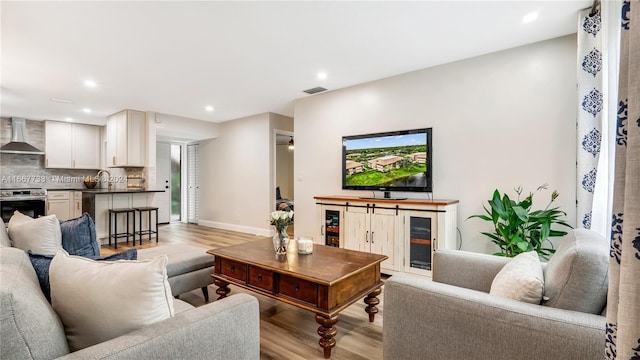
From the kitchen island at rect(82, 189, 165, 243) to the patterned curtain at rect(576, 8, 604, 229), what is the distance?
6238mm

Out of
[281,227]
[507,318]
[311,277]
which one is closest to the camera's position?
[507,318]

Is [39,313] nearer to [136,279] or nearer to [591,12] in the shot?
[136,279]

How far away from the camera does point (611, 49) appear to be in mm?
1891

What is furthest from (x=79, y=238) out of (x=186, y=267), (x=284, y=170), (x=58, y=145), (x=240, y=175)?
(x=284, y=170)

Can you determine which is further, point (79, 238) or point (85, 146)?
point (85, 146)

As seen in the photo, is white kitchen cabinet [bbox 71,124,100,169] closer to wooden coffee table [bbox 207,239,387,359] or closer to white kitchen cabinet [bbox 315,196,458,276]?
wooden coffee table [bbox 207,239,387,359]

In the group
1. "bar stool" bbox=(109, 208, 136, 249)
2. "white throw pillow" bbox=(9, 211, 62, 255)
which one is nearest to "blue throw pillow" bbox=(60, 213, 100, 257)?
"white throw pillow" bbox=(9, 211, 62, 255)

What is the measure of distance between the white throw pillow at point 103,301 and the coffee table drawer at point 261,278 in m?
1.16

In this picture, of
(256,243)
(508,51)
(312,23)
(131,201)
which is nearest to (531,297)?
(256,243)

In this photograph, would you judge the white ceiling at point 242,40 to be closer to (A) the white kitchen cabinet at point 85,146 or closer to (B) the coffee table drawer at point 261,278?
(B) the coffee table drawer at point 261,278

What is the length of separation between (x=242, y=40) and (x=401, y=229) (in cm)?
258

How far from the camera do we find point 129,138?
5637mm

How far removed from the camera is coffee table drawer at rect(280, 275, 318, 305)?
1931 millimetres

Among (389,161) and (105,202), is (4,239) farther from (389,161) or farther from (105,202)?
(105,202)
